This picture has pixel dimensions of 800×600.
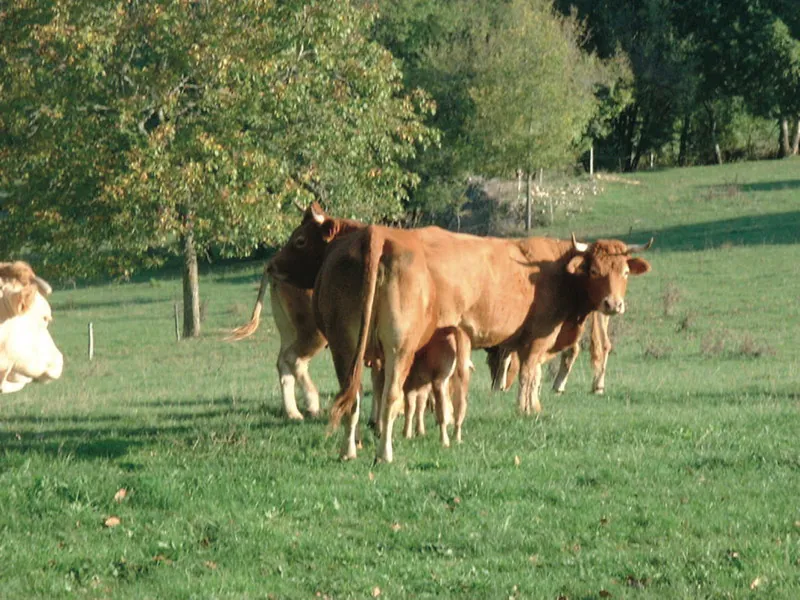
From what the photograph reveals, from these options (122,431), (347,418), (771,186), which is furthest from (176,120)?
(771,186)

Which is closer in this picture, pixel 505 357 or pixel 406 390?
pixel 406 390

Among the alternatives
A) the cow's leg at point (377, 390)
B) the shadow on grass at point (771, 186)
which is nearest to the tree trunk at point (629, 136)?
the shadow on grass at point (771, 186)

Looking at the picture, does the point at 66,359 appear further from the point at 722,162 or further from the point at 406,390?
the point at 722,162

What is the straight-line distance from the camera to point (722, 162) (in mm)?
69125

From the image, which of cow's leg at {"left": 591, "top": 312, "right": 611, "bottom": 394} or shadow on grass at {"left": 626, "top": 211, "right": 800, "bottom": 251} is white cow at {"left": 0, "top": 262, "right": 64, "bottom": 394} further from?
shadow on grass at {"left": 626, "top": 211, "right": 800, "bottom": 251}

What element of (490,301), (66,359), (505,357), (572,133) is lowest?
(66,359)

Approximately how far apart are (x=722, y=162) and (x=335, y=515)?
209 feet

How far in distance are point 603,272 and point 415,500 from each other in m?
5.67

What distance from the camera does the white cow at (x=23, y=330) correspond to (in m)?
8.05

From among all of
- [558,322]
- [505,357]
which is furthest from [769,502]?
[505,357]

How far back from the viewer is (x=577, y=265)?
1387 cm

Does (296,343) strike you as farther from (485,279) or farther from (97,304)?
(97,304)

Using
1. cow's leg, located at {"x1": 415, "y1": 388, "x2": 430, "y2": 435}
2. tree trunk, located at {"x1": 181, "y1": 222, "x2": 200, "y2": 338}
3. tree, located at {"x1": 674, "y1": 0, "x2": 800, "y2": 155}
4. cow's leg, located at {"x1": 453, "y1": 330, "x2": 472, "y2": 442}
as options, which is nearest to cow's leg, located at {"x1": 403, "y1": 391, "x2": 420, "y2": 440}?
cow's leg, located at {"x1": 415, "y1": 388, "x2": 430, "y2": 435}

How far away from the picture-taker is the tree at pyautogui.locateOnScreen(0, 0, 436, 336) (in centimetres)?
3006
